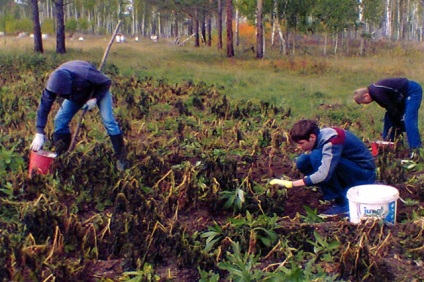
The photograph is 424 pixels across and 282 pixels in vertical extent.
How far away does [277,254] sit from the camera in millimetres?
4234

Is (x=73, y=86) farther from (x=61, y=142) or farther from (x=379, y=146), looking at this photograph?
(x=379, y=146)

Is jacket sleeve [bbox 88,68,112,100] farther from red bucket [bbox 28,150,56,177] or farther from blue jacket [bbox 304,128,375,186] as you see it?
blue jacket [bbox 304,128,375,186]

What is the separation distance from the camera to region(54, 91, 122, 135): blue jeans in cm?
625

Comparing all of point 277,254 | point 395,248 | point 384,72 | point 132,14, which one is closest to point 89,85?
point 277,254

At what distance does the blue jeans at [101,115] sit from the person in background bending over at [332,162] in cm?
190

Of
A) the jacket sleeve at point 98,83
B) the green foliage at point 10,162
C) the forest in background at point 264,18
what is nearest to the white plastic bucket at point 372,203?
the jacket sleeve at point 98,83

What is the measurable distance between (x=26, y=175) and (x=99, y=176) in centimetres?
67

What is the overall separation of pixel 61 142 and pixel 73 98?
1.64ft

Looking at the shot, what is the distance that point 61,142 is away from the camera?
6.33 metres

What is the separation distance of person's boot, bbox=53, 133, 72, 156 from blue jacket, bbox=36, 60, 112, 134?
0.46 metres

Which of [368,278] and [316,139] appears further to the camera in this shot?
[316,139]

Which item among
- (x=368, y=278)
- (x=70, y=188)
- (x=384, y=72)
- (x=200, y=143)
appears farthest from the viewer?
(x=384, y=72)

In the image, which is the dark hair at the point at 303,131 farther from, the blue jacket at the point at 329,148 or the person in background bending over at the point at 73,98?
the person in background bending over at the point at 73,98

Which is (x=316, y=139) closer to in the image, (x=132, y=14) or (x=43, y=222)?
(x=43, y=222)
